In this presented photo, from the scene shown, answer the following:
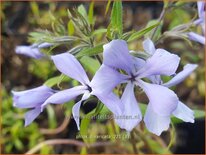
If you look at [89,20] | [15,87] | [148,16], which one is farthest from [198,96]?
[89,20]

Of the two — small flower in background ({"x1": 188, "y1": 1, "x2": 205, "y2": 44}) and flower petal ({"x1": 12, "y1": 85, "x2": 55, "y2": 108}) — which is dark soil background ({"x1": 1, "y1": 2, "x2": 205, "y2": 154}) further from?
flower petal ({"x1": 12, "y1": 85, "x2": 55, "y2": 108})

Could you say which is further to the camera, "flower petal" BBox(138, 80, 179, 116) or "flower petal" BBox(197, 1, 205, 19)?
"flower petal" BBox(197, 1, 205, 19)

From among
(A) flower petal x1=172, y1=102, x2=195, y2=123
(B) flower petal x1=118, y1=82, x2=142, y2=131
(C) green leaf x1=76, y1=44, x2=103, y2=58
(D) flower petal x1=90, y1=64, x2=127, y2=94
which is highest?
(C) green leaf x1=76, y1=44, x2=103, y2=58

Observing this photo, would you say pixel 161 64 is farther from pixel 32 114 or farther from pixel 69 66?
pixel 32 114

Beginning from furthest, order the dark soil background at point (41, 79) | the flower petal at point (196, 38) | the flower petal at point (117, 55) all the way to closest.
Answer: the dark soil background at point (41, 79), the flower petal at point (196, 38), the flower petal at point (117, 55)

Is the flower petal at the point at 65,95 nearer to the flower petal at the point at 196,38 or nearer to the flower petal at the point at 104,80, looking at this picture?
the flower petal at the point at 104,80

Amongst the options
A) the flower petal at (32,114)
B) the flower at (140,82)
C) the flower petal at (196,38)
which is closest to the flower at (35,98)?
the flower petal at (32,114)

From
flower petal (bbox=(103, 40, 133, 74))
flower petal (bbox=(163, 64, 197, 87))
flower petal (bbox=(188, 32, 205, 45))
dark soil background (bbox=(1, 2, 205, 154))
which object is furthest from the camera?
dark soil background (bbox=(1, 2, 205, 154))

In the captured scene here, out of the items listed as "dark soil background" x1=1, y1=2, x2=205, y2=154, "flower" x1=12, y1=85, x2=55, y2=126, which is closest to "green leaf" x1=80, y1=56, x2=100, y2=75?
"flower" x1=12, y1=85, x2=55, y2=126
